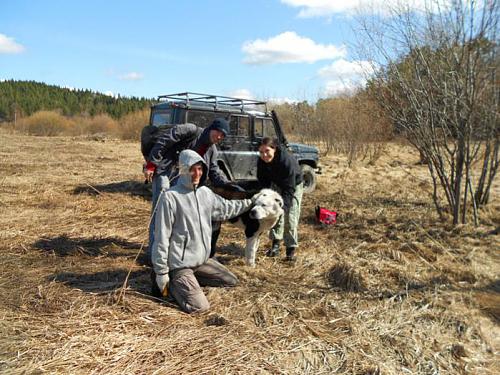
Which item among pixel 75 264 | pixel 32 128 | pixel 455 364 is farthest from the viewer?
pixel 32 128

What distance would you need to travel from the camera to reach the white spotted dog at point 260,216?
4348 millimetres

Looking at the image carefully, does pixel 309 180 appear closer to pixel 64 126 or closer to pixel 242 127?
pixel 242 127

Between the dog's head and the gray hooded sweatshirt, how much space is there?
0.56 m

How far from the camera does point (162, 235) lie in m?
3.67

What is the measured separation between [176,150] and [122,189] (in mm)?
5520

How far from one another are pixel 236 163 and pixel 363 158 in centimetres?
892

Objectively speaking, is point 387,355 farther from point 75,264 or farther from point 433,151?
point 433,151

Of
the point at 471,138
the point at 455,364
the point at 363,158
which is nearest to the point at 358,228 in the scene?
the point at 471,138

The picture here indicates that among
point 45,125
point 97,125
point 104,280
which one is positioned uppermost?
point 97,125

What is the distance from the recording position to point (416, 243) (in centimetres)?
589

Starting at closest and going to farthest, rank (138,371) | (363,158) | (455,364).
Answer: (138,371) < (455,364) < (363,158)

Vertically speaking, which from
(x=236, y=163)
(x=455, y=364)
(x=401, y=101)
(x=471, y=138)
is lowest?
(x=455, y=364)

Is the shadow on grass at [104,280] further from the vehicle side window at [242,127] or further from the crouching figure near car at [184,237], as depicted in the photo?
the vehicle side window at [242,127]

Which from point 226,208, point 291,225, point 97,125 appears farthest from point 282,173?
point 97,125
